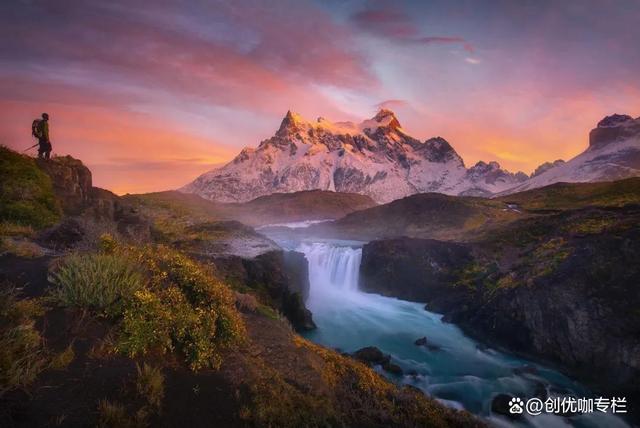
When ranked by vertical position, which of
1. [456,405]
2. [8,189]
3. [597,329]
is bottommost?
[456,405]

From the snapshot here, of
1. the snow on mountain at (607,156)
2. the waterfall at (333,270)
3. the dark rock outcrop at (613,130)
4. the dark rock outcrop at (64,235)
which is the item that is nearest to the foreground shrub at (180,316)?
the dark rock outcrop at (64,235)

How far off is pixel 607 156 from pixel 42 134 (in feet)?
508

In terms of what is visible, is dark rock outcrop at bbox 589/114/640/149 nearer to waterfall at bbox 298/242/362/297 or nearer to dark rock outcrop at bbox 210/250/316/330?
waterfall at bbox 298/242/362/297

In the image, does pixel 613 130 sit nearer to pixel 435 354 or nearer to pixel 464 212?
pixel 464 212

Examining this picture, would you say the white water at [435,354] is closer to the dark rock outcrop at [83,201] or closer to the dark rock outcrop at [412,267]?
the dark rock outcrop at [412,267]

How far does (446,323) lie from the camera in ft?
101

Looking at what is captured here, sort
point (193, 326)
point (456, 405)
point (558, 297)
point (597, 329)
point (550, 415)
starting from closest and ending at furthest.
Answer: point (193, 326) → point (550, 415) → point (456, 405) → point (597, 329) → point (558, 297)

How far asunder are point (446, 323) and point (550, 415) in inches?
521

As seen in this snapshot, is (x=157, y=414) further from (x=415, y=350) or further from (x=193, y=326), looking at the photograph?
(x=415, y=350)

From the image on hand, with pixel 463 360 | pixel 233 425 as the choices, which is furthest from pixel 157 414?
pixel 463 360

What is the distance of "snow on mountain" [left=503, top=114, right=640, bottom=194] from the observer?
4461 inches

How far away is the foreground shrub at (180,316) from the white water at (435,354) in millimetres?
14381

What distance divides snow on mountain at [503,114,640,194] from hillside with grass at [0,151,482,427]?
12608 cm

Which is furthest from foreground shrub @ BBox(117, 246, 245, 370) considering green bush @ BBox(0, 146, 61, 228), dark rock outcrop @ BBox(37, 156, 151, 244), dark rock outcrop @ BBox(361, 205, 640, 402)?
dark rock outcrop @ BBox(361, 205, 640, 402)
